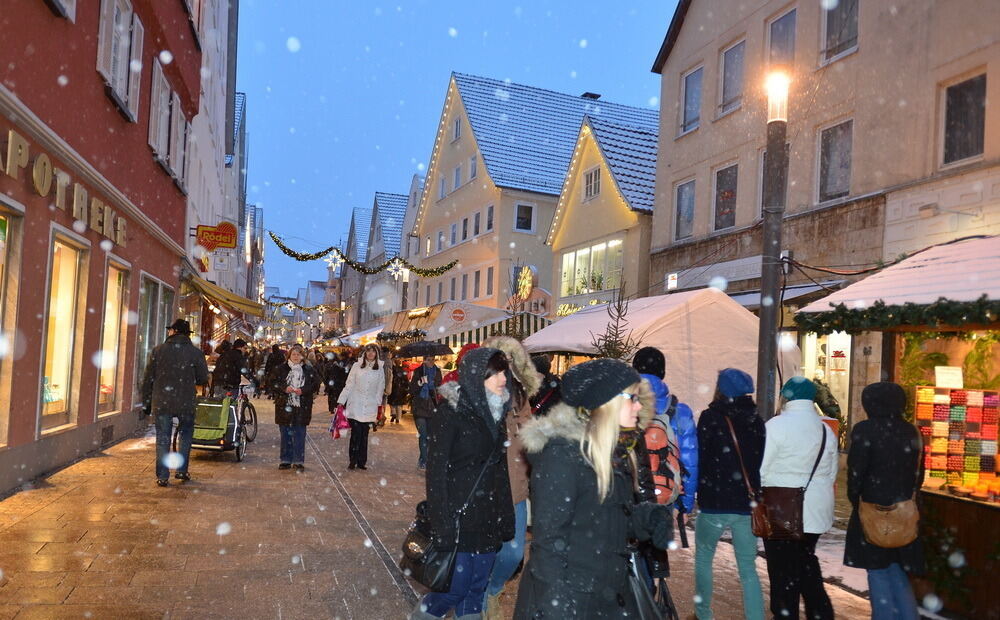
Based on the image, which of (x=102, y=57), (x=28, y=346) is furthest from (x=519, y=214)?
(x=28, y=346)

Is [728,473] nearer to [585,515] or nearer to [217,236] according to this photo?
[585,515]

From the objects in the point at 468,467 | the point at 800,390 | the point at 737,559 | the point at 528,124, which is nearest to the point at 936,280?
the point at 800,390

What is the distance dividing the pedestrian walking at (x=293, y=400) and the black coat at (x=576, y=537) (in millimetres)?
8470

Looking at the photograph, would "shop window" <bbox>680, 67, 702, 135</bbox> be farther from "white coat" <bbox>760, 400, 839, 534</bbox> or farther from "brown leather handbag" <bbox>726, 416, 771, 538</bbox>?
"brown leather handbag" <bbox>726, 416, 771, 538</bbox>

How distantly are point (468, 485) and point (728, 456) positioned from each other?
1.93 meters

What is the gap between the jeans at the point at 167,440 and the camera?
9688mm

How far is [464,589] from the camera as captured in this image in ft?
14.1

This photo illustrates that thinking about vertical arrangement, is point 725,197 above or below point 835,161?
below

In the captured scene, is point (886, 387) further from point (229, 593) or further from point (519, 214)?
point (519, 214)

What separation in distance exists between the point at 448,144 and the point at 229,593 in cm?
3381

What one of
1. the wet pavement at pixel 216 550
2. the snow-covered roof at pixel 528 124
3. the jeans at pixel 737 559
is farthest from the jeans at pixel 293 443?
the snow-covered roof at pixel 528 124

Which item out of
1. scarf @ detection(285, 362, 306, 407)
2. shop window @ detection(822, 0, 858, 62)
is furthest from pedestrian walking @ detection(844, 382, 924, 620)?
shop window @ detection(822, 0, 858, 62)

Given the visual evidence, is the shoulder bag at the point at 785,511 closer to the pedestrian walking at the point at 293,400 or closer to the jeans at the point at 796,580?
the jeans at the point at 796,580

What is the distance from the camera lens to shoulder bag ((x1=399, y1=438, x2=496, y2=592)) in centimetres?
419
